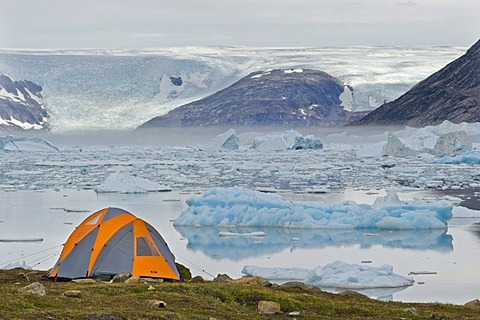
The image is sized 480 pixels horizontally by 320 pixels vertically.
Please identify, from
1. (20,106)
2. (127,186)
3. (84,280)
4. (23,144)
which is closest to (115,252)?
(84,280)

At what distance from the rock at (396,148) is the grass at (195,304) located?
44990 mm

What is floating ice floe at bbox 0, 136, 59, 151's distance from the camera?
217 feet

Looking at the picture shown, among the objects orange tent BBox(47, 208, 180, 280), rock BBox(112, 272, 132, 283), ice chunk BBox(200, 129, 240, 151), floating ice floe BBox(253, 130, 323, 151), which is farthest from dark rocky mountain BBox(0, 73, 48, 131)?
rock BBox(112, 272, 132, 283)

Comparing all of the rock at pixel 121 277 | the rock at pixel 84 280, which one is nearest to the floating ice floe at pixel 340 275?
the rock at pixel 121 277

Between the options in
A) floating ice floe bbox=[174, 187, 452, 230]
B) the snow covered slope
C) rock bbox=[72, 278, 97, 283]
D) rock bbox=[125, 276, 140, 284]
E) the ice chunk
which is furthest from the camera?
the snow covered slope

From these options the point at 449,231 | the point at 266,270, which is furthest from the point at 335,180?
the point at 266,270

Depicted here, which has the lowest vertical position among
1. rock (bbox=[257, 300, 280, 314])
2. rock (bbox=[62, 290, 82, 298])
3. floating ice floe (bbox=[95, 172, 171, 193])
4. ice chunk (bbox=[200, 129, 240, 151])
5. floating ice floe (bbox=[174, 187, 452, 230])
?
rock (bbox=[257, 300, 280, 314])

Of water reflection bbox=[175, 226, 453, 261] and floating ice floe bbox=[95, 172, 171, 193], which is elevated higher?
floating ice floe bbox=[95, 172, 171, 193]

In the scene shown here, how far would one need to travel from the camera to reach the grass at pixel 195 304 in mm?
7828

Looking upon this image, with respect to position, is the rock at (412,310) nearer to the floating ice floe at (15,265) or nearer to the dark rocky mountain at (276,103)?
the floating ice floe at (15,265)

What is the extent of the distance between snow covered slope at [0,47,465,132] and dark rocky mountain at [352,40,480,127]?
3.29m

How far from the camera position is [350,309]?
364 inches

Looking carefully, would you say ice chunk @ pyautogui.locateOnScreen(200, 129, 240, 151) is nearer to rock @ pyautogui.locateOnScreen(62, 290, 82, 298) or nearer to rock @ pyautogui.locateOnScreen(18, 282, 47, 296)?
rock @ pyautogui.locateOnScreen(18, 282, 47, 296)

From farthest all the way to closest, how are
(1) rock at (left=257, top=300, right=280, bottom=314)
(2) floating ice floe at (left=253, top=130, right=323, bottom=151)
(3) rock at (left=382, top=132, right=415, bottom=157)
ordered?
(2) floating ice floe at (left=253, top=130, right=323, bottom=151) < (3) rock at (left=382, top=132, right=415, bottom=157) < (1) rock at (left=257, top=300, right=280, bottom=314)
